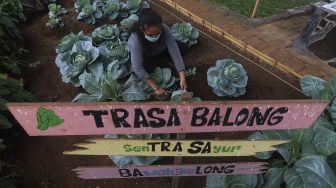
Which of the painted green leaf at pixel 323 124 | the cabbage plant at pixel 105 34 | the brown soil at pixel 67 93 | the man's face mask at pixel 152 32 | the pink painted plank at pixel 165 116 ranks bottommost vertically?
the brown soil at pixel 67 93

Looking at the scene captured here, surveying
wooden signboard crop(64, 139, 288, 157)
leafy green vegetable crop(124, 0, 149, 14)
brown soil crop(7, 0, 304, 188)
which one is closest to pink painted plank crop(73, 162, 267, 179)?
wooden signboard crop(64, 139, 288, 157)

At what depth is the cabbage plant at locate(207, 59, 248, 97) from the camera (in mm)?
3178

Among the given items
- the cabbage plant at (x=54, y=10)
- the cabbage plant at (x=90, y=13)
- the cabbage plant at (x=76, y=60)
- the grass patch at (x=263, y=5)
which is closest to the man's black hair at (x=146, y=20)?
the cabbage plant at (x=76, y=60)

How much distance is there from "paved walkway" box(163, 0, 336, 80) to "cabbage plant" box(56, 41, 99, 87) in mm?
1816

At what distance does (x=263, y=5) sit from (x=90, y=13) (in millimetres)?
2475

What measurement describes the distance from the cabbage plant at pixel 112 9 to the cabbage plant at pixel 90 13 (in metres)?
0.09

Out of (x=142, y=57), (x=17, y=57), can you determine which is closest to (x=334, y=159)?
(x=142, y=57)

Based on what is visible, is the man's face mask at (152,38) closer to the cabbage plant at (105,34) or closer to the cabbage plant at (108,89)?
the cabbage plant at (108,89)

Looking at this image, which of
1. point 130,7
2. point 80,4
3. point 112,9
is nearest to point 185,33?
point 130,7

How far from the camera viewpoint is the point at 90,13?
4.34m

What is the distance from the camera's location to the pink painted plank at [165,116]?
1622mm

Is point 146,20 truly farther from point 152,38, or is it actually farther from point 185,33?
point 185,33

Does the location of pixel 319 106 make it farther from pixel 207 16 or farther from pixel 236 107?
pixel 207 16

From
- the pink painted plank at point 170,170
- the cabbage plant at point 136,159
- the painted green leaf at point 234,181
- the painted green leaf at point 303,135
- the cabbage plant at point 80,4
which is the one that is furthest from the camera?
the cabbage plant at point 80,4
